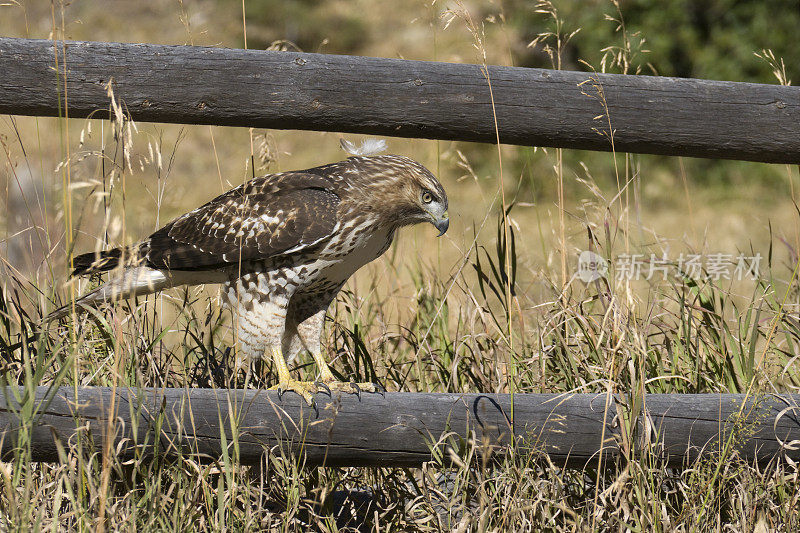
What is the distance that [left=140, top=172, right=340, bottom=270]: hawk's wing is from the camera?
2.89 m

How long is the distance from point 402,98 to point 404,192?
43 centimetres

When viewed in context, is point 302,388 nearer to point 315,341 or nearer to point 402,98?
point 315,341

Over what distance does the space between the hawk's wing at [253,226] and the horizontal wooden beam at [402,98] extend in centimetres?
31

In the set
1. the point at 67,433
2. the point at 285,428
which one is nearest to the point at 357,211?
the point at 285,428

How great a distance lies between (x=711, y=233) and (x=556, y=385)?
19.6 ft

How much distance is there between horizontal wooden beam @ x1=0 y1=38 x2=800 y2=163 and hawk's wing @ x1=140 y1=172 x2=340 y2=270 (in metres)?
0.31

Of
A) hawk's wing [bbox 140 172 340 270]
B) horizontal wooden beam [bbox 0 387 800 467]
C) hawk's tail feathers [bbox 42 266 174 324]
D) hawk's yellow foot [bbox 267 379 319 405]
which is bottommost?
horizontal wooden beam [bbox 0 387 800 467]

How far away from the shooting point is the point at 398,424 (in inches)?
96.2

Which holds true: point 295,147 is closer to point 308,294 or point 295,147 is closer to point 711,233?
point 711,233

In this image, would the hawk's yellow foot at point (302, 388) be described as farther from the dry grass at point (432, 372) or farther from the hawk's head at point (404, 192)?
the hawk's head at point (404, 192)

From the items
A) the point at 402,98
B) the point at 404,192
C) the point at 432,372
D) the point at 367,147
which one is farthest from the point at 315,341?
the point at 402,98

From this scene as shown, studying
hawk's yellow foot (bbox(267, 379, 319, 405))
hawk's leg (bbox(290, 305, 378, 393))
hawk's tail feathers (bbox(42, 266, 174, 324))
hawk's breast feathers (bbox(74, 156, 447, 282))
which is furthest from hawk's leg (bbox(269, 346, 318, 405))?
hawk's tail feathers (bbox(42, 266, 174, 324))

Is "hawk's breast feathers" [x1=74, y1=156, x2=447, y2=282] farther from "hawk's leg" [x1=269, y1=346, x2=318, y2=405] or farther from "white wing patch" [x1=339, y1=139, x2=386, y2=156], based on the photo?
"hawk's leg" [x1=269, y1=346, x2=318, y2=405]

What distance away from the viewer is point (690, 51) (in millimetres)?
9203
